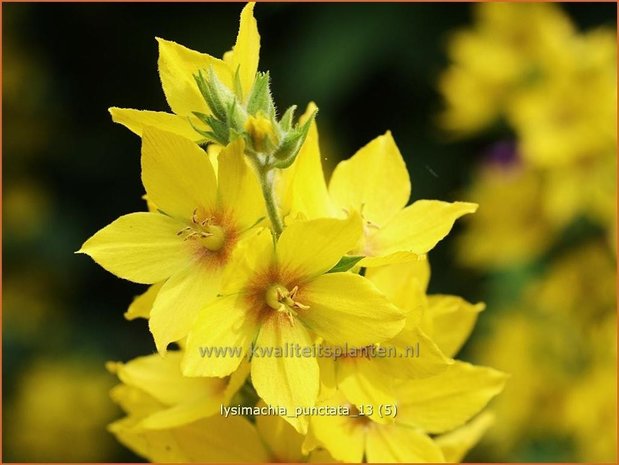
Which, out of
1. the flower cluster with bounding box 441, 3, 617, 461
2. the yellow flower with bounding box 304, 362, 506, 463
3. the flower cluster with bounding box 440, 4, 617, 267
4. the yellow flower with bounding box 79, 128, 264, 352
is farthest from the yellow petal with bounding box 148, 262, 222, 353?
the flower cluster with bounding box 440, 4, 617, 267

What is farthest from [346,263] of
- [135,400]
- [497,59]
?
[497,59]

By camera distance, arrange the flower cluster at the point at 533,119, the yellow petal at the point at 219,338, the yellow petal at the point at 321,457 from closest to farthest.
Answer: the yellow petal at the point at 219,338, the yellow petal at the point at 321,457, the flower cluster at the point at 533,119

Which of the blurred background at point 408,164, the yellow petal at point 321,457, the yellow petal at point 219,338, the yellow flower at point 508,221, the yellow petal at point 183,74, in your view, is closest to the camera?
the yellow petal at point 219,338

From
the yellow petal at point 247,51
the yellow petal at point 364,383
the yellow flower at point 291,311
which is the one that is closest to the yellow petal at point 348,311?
the yellow flower at point 291,311

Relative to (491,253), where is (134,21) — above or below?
above

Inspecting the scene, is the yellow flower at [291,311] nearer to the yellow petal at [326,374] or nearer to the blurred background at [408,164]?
the yellow petal at [326,374]

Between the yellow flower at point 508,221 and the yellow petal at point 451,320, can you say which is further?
the yellow flower at point 508,221

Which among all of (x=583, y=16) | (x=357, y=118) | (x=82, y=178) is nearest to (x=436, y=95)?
(x=357, y=118)

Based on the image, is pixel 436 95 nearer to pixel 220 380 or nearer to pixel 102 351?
pixel 102 351
